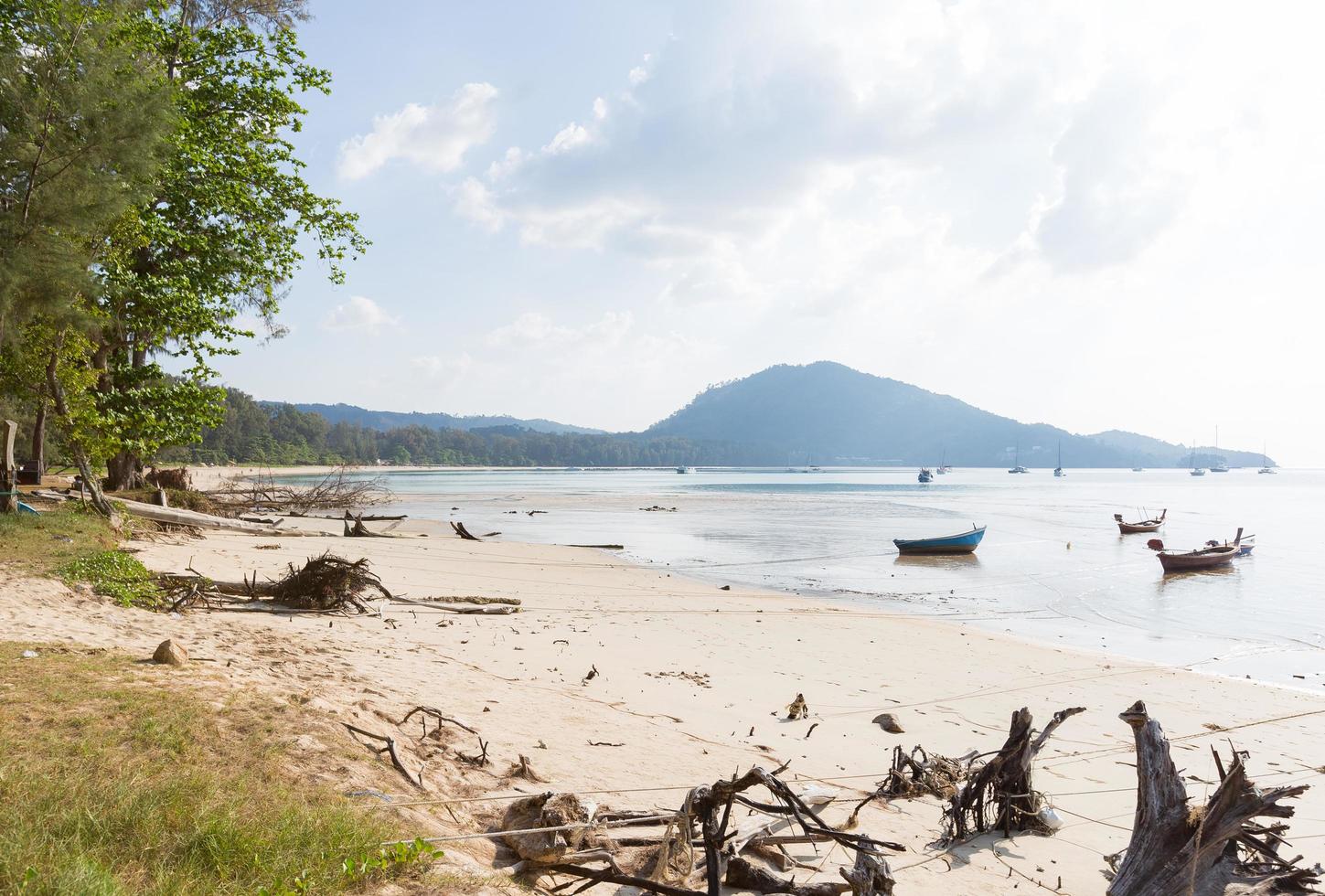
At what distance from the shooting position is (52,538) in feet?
37.7

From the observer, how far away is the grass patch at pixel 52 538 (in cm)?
961

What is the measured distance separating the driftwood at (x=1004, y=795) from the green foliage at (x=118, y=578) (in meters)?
9.13

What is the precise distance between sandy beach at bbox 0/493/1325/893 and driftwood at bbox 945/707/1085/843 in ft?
0.44

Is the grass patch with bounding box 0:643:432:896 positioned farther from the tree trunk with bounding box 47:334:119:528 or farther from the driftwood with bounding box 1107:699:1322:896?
the tree trunk with bounding box 47:334:119:528

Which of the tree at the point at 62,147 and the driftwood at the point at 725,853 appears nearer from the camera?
the driftwood at the point at 725,853

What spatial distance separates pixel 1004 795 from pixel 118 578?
10.5 m

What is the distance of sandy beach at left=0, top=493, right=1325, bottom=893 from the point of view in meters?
5.05

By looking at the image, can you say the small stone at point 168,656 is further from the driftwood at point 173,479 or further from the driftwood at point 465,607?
the driftwood at point 173,479

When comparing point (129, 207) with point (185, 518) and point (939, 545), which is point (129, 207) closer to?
point (185, 518)

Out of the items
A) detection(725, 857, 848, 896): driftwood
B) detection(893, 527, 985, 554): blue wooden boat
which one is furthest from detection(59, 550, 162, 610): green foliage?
detection(893, 527, 985, 554): blue wooden boat

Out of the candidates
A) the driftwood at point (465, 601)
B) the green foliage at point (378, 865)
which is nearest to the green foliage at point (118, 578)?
the driftwood at point (465, 601)

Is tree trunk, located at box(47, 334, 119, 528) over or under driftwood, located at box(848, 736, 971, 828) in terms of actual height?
over

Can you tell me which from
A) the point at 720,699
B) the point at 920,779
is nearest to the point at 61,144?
the point at 720,699

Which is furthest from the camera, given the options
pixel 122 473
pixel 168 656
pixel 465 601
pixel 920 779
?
pixel 122 473
